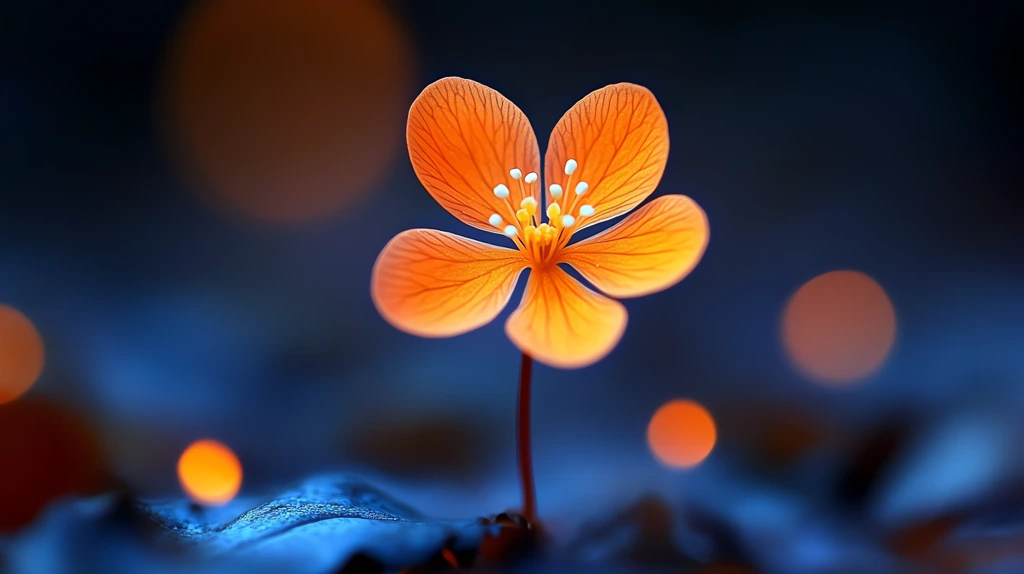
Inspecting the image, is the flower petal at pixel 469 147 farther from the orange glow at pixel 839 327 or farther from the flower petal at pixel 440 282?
the orange glow at pixel 839 327

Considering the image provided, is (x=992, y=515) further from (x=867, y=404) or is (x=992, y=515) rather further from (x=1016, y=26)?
(x=1016, y=26)

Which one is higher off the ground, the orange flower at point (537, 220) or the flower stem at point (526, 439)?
the orange flower at point (537, 220)

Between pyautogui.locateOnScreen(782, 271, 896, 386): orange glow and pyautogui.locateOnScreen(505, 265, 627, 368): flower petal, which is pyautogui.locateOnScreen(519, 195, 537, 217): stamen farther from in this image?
pyautogui.locateOnScreen(782, 271, 896, 386): orange glow

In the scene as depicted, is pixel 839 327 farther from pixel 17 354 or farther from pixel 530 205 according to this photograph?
pixel 17 354

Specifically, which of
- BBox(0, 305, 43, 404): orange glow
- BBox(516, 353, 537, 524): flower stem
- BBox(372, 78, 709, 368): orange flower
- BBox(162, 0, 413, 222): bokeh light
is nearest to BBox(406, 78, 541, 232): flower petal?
BBox(372, 78, 709, 368): orange flower

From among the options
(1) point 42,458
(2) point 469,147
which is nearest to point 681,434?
(2) point 469,147

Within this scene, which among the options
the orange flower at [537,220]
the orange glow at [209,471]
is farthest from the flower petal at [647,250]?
the orange glow at [209,471]
